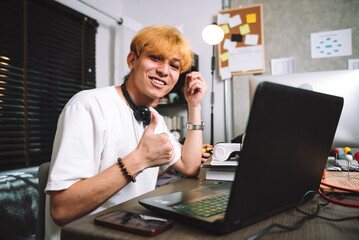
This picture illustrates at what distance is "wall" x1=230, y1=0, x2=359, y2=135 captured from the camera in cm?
245

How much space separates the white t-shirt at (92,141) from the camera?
0.70 m

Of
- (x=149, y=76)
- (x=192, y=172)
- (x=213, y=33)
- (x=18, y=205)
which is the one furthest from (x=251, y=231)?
(x=213, y=33)

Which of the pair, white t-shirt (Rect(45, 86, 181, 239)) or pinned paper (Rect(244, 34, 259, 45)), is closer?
white t-shirt (Rect(45, 86, 181, 239))

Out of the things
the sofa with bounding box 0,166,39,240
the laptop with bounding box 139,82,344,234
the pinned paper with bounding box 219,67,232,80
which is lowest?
the sofa with bounding box 0,166,39,240

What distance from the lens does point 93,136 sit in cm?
81

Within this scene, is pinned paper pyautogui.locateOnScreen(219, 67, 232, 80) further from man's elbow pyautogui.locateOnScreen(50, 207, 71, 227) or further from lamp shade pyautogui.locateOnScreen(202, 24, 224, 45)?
man's elbow pyautogui.locateOnScreen(50, 207, 71, 227)

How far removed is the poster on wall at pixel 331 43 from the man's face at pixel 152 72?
6.66 feet

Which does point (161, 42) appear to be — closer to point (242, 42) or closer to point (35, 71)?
point (35, 71)

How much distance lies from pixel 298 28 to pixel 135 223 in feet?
8.99

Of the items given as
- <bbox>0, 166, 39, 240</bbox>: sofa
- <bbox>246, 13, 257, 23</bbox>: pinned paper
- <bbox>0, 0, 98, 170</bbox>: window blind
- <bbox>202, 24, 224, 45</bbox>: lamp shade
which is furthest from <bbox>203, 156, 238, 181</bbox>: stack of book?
<bbox>246, 13, 257, 23</bbox>: pinned paper

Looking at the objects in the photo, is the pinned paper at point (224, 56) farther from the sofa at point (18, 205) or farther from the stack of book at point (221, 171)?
the sofa at point (18, 205)

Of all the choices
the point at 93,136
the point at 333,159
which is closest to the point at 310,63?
the point at 333,159

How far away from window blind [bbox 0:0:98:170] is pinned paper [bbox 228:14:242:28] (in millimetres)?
1628

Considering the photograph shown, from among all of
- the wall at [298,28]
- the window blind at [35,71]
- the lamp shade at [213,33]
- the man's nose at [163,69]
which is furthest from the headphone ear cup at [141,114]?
the wall at [298,28]
